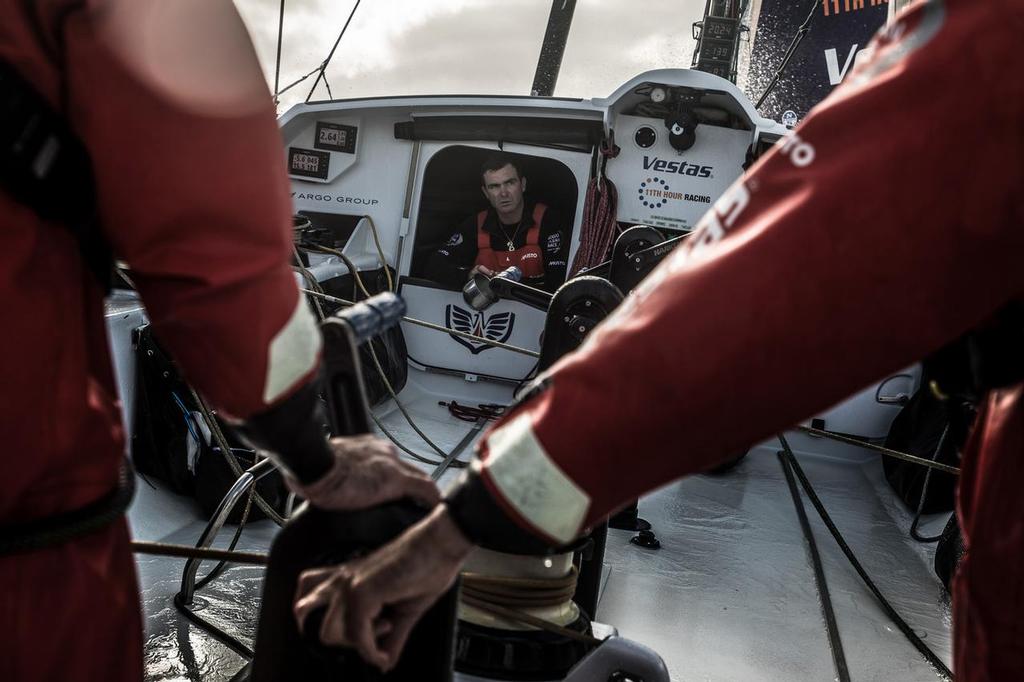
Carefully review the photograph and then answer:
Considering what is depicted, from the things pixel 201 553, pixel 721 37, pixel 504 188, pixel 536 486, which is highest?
pixel 721 37

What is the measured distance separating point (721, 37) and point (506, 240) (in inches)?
117

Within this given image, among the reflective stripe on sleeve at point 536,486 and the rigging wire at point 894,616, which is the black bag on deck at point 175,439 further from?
the reflective stripe on sleeve at point 536,486

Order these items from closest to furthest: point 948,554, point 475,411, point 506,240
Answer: point 948,554
point 475,411
point 506,240

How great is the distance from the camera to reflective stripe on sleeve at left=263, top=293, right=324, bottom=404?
2.78 feet

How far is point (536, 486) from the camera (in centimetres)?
84

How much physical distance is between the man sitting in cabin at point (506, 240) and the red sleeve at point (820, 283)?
191 inches

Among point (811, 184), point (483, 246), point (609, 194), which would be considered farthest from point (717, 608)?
point (483, 246)

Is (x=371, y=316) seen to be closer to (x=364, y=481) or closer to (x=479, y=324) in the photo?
(x=364, y=481)

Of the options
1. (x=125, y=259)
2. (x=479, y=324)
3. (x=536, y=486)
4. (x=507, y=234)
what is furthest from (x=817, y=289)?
(x=507, y=234)

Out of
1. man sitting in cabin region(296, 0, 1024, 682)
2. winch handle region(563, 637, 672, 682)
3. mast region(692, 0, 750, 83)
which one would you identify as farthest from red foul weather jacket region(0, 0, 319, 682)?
mast region(692, 0, 750, 83)

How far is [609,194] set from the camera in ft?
17.6

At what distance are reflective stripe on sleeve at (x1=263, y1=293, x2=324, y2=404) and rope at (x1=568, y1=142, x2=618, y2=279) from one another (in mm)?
4478

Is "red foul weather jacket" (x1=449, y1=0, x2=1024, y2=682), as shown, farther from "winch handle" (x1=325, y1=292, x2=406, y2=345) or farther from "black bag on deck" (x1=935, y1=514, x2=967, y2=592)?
"black bag on deck" (x1=935, y1=514, x2=967, y2=592)

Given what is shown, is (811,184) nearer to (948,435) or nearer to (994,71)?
(994,71)
